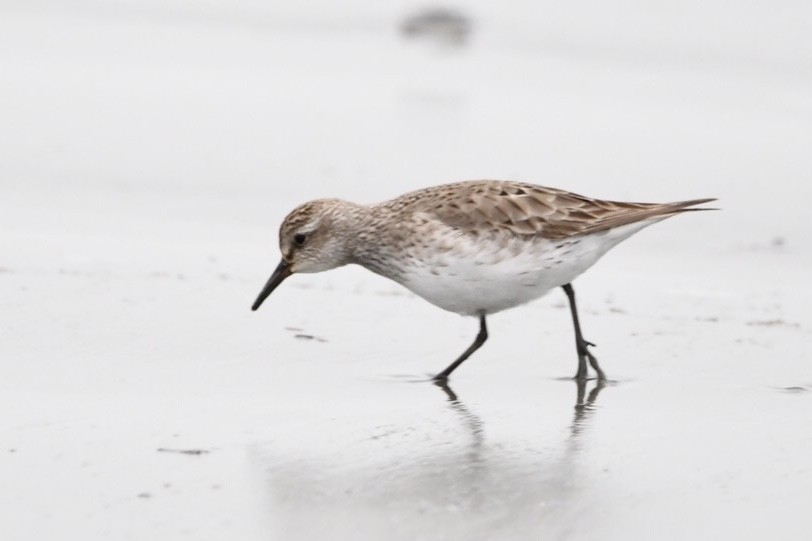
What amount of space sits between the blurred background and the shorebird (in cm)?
33

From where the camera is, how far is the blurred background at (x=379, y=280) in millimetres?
4238

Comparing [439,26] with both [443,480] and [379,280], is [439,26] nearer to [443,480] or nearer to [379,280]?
[379,280]

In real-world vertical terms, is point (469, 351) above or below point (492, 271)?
below

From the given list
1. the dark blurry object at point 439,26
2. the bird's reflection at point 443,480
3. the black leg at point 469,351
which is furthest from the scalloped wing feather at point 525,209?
the dark blurry object at point 439,26

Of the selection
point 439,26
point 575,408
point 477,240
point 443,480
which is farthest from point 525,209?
point 439,26

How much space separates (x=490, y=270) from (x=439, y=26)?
6.89 metres

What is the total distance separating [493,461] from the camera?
457cm

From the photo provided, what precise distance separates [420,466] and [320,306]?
2.51m

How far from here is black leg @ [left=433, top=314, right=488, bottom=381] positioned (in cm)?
584

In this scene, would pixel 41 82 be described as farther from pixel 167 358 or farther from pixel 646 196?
pixel 167 358

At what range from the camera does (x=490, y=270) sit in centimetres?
587

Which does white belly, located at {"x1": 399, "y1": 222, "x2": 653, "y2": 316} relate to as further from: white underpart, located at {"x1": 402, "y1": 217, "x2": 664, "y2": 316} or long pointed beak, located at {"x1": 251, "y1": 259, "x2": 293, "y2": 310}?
long pointed beak, located at {"x1": 251, "y1": 259, "x2": 293, "y2": 310}

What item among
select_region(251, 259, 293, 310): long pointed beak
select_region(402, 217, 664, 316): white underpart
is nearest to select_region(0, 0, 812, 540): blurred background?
select_region(251, 259, 293, 310): long pointed beak

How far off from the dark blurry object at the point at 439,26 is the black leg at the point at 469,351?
21.1 ft
